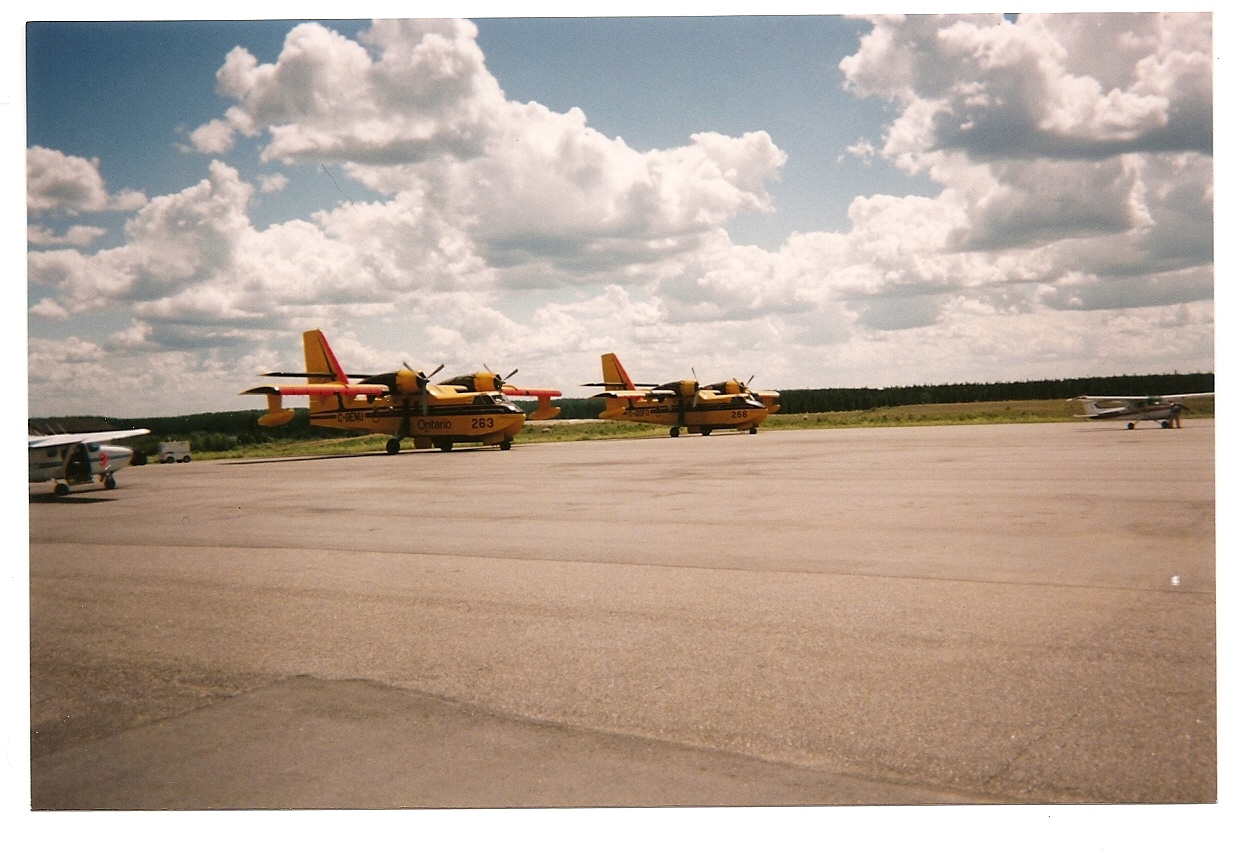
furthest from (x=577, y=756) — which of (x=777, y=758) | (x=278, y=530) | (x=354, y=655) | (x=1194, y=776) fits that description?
(x=278, y=530)

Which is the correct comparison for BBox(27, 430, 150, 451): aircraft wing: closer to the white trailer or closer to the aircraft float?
the aircraft float

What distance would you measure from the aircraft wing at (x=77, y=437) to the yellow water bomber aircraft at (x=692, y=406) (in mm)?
36410

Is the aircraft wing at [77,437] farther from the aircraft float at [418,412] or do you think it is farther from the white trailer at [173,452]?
the white trailer at [173,452]

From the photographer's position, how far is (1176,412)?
36.0 metres

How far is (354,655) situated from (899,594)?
190 inches

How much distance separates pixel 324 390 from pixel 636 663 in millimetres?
32345

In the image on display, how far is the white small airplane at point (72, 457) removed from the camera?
667 inches

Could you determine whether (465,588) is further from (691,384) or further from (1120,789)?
(691,384)

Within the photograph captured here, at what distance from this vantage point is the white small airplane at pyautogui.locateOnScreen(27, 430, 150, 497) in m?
16.9

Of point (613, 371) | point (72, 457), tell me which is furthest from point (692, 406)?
point (72, 457)

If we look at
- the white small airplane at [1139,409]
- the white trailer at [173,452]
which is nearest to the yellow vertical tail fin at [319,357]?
the white trailer at [173,452]

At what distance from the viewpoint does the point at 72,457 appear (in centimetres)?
1791

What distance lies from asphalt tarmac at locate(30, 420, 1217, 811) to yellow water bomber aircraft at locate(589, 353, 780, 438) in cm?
3918

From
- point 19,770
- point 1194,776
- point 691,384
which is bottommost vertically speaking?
point 19,770
